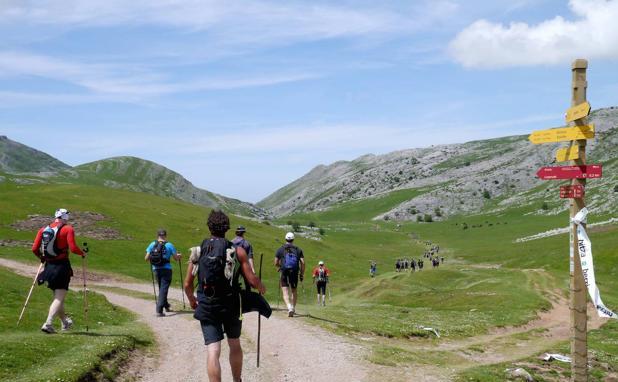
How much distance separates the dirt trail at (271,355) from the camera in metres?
17.2

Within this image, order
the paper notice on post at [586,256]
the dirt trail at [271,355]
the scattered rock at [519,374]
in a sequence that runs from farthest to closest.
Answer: the scattered rock at [519,374] < the dirt trail at [271,355] < the paper notice on post at [586,256]

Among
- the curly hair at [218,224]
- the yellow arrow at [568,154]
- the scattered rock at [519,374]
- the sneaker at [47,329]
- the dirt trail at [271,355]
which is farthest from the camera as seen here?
the scattered rock at [519,374]

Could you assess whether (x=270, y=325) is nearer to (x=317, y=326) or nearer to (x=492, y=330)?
(x=317, y=326)

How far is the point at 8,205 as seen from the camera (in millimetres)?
78500

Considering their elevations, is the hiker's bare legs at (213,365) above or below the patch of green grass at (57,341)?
above

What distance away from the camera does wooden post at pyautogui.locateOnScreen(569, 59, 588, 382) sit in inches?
599

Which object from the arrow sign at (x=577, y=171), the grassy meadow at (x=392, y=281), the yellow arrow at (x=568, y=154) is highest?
the yellow arrow at (x=568, y=154)

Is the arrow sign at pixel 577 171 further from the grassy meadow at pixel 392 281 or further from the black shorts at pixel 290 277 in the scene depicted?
the black shorts at pixel 290 277

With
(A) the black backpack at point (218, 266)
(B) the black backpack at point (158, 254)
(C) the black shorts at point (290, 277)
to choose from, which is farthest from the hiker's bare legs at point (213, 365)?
(B) the black backpack at point (158, 254)

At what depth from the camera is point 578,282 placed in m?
15.2

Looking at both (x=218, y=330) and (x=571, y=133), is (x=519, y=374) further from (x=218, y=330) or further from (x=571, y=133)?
(x=218, y=330)

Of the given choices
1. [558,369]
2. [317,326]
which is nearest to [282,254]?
[317,326]

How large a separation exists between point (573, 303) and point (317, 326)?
1269cm

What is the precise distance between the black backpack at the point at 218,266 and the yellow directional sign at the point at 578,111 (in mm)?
10360
